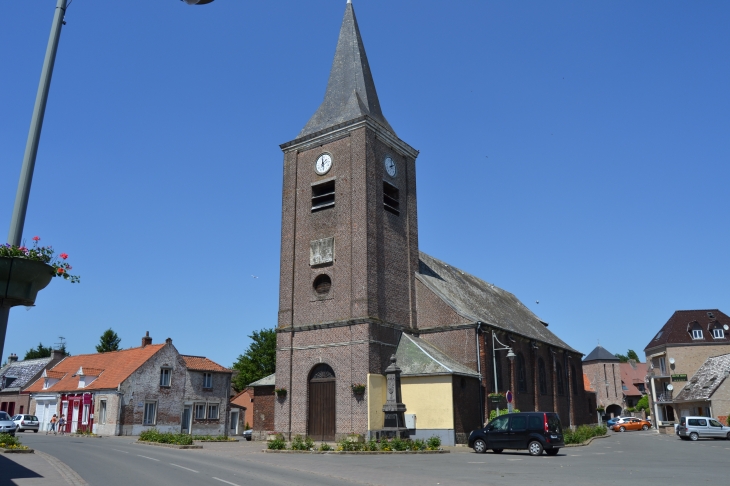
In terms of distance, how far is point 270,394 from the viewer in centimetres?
3253

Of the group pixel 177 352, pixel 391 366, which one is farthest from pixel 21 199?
pixel 177 352

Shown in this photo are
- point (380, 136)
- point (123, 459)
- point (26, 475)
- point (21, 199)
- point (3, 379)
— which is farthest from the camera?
point (3, 379)

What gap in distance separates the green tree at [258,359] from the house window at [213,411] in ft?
59.5

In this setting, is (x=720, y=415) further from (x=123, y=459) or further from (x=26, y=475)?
(x=26, y=475)

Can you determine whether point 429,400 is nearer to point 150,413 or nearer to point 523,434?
point 523,434

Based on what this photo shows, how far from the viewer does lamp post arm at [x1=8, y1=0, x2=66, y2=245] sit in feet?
19.1

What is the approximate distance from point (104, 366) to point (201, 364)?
23.6 feet

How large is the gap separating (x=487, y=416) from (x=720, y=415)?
2270cm

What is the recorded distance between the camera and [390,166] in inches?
1252

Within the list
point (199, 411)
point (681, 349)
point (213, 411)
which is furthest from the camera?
point (681, 349)

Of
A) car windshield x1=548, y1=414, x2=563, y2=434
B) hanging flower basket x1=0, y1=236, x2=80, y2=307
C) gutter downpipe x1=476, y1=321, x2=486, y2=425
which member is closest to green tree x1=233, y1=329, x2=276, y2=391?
gutter downpipe x1=476, y1=321, x2=486, y2=425

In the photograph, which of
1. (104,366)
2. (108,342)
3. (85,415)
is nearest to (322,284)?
(85,415)

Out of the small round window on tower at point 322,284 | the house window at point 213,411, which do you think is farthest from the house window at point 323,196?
the house window at point 213,411

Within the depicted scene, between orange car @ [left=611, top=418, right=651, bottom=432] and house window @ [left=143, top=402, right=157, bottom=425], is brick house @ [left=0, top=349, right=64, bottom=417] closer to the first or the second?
house window @ [left=143, top=402, right=157, bottom=425]
